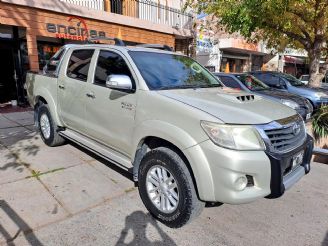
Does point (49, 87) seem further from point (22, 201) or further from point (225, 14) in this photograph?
point (225, 14)

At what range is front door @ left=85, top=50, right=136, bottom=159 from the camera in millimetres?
3379

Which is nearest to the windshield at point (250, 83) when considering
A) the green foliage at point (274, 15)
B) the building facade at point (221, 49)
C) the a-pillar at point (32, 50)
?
the green foliage at point (274, 15)

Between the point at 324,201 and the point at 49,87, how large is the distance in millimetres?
4682

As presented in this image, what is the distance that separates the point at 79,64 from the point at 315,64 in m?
8.74

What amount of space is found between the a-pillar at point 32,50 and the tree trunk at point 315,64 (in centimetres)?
942

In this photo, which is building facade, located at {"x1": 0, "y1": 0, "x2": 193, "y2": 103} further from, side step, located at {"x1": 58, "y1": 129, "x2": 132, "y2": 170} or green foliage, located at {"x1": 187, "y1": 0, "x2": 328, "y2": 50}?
side step, located at {"x1": 58, "y1": 129, "x2": 132, "y2": 170}

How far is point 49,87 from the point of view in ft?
16.6

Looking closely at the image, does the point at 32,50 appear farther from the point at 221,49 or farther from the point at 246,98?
the point at 221,49

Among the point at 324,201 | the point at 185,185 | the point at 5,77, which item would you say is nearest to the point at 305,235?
the point at 324,201

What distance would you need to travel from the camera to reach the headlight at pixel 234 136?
255 cm

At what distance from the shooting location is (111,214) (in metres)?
3.24

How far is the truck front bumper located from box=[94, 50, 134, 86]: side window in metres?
1.53

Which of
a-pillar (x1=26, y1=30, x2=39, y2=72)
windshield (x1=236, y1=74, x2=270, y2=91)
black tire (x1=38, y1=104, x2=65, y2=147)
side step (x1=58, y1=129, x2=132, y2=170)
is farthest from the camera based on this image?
a-pillar (x1=26, y1=30, x2=39, y2=72)

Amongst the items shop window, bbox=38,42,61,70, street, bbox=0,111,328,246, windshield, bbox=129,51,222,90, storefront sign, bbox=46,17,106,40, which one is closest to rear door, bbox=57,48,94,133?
street, bbox=0,111,328,246
